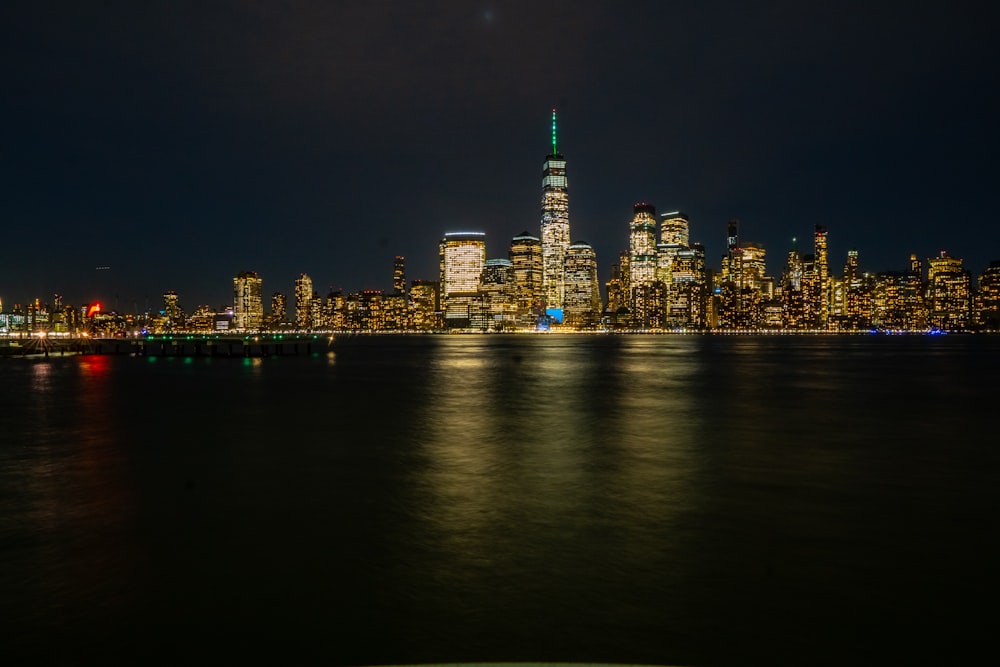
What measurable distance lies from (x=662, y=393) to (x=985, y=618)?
3693 centimetres

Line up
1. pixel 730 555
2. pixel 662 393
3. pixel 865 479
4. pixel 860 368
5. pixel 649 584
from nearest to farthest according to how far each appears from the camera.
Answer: pixel 649 584
pixel 730 555
pixel 865 479
pixel 662 393
pixel 860 368

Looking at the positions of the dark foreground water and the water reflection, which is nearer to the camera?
the dark foreground water

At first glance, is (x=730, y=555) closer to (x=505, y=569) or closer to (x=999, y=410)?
(x=505, y=569)

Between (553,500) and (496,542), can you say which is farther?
(553,500)

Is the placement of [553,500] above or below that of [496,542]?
below

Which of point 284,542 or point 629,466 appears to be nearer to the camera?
point 284,542

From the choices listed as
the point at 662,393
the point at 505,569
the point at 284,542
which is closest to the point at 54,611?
the point at 284,542

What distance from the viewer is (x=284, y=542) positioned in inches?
489

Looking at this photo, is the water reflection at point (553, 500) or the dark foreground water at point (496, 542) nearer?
the dark foreground water at point (496, 542)

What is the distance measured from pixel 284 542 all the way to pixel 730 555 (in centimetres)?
742

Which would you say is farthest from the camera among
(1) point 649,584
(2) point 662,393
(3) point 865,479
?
(2) point 662,393

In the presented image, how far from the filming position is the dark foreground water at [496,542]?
8.37m

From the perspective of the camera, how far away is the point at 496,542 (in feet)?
40.7

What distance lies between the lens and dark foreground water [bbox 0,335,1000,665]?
837 centimetres
